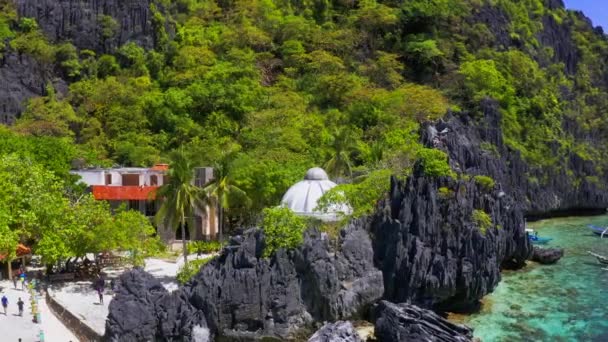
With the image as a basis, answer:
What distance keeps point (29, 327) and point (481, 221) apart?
26404 mm

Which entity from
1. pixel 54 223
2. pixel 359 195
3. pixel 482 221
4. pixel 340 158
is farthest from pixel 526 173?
pixel 54 223

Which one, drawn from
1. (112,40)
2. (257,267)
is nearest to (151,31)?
(112,40)

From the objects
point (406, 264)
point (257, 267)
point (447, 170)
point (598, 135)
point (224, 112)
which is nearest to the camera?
point (257, 267)

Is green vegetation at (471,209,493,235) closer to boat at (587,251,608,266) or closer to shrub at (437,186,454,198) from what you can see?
shrub at (437,186,454,198)

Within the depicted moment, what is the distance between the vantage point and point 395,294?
33219 mm

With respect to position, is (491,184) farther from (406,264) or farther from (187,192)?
(187,192)

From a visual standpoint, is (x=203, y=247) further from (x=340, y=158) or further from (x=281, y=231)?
(x=340, y=158)

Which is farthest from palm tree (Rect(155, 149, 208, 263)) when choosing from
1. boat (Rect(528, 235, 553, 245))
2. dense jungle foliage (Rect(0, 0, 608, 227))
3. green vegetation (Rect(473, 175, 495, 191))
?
boat (Rect(528, 235, 553, 245))

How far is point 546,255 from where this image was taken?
49.6 meters

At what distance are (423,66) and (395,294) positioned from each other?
47118 millimetres

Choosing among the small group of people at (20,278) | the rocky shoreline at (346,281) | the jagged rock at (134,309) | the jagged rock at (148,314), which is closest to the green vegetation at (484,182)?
the rocky shoreline at (346,281)

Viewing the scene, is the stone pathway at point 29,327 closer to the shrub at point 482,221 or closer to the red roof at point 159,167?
the red roof at point 159,167

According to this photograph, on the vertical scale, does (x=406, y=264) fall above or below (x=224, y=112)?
below

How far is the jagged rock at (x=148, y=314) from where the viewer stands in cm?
2608
